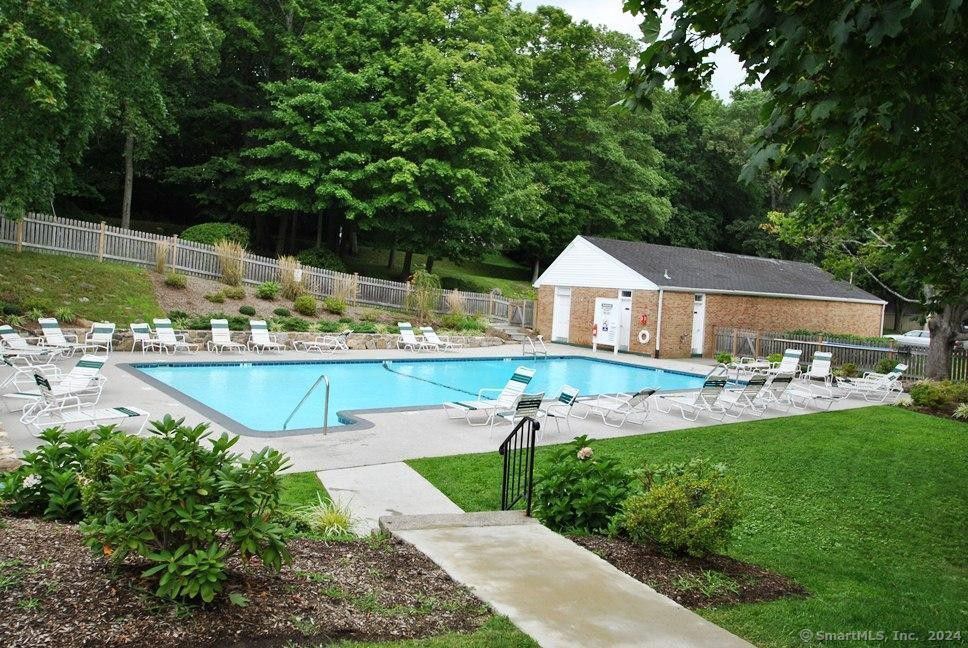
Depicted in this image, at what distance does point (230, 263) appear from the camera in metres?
25.7

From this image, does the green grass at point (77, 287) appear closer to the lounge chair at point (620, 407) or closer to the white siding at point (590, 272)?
the lounge chair at point (620, 407)

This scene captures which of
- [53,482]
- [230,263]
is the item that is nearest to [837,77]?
[53,482]

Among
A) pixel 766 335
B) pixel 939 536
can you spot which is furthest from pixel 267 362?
pixel 766 335

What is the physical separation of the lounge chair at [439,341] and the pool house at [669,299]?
561cm

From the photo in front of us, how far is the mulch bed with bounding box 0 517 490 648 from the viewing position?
3.37 m

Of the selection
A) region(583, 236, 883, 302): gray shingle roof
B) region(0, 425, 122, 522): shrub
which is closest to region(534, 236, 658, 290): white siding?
region(583, 236, 883, 302): gray shingle roof

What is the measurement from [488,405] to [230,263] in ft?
54.0

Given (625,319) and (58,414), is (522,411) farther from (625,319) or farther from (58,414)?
(625,319)

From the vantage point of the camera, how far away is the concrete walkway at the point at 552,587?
12.6 feet

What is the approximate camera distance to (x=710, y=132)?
51250 millimetres

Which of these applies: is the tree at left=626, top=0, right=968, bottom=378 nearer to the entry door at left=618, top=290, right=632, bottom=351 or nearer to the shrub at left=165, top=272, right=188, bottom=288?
the entry door at left=618, top=290, right=632, bottom=351

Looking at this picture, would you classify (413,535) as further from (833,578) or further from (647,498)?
(833,578)

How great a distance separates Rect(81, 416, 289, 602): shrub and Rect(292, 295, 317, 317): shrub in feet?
70.4

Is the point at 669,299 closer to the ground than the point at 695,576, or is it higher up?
higher up
